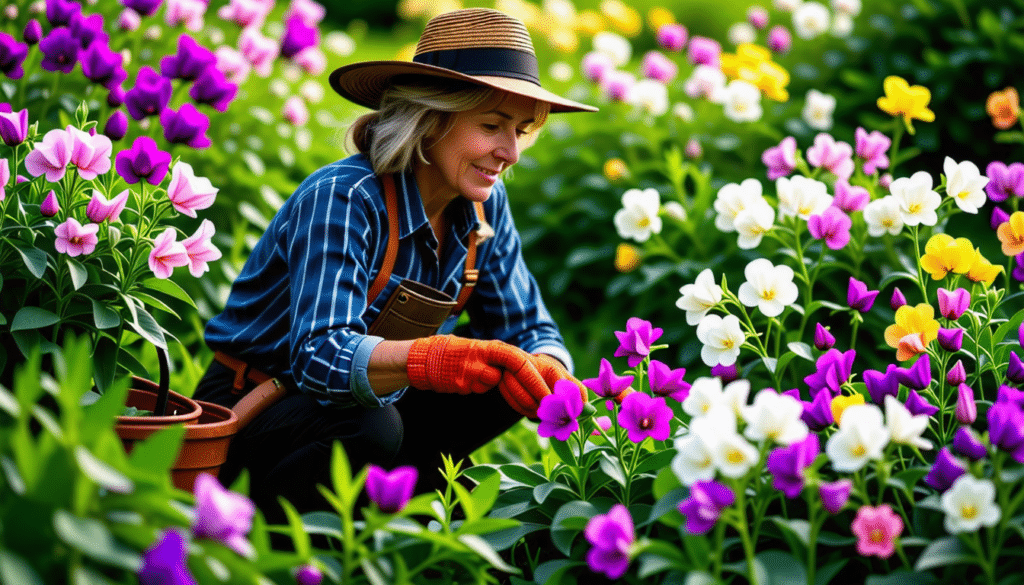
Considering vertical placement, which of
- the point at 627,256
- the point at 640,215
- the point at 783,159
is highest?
the point at 783,159

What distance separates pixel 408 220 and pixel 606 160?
1.93m

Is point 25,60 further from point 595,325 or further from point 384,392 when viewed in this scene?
point 595,325

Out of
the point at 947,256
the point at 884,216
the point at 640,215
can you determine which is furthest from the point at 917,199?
the point at 640,215

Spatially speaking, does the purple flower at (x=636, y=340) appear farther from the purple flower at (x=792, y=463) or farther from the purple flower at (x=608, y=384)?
the purple flower at (x=792, y=463)

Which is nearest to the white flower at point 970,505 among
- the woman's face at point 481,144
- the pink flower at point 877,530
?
the pink flower at point 877,530

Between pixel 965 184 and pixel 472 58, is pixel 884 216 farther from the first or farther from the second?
pixel 472 58

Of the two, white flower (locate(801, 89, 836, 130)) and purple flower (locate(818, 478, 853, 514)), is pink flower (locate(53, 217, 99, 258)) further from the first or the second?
white flower (locate(801, 89, 836, 130))

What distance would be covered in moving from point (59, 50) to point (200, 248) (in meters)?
1.01

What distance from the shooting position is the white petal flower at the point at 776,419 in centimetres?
136

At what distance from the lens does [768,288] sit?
1912 mm

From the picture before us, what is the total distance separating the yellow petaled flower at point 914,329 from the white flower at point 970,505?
44 centimetres

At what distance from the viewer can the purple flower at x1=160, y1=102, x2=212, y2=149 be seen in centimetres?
229

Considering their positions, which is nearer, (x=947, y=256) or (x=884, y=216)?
(x=947, y=256)

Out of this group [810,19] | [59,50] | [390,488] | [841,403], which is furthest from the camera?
[810,19]
